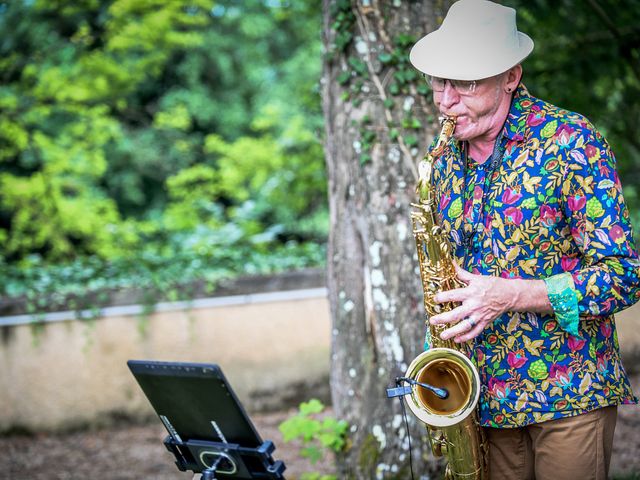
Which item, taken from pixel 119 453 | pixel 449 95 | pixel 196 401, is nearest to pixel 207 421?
pixel 196 401

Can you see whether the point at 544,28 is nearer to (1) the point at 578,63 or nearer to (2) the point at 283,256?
(1) the point at 578,63

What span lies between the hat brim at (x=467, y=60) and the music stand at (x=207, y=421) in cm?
121

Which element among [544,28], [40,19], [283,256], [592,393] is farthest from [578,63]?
[40,19]

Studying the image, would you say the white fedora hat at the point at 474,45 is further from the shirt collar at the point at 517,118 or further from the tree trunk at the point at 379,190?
the tree trunk at the point at 379,190

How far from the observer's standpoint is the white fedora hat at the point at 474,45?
2086mm

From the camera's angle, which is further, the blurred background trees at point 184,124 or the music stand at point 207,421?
the blurred background trees at point 184,124

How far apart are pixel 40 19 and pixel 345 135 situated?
8577mm

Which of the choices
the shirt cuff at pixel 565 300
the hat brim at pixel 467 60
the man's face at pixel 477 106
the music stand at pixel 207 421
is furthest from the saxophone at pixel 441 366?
the music stand at pixel 207 421

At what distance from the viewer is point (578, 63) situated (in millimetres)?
4977

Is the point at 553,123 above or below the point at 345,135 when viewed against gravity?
above

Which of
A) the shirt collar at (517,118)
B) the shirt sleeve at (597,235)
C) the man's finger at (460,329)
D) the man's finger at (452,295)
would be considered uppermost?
the shirt collar at (517,118)

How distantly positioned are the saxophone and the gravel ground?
8.83ft

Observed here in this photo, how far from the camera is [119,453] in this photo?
549 cm

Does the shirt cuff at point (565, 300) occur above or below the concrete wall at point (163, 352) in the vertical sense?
above
